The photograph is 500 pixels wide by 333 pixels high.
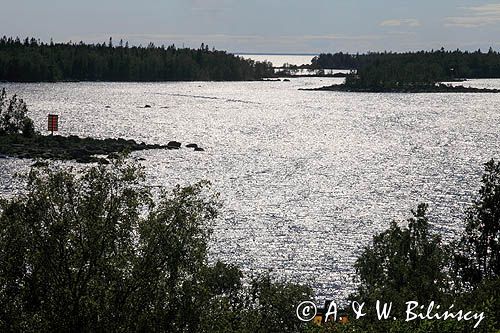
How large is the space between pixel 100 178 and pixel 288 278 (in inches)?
1257

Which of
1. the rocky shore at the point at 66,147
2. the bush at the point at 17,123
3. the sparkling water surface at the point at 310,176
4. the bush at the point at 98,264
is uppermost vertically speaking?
the bush at the point at 98,264

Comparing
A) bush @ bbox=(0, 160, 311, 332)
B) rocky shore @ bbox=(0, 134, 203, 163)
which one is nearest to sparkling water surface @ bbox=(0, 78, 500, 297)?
rocky shore @ bbox=(0, 134, 203, 163)

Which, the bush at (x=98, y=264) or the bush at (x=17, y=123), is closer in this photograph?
the bush at (x=98, y=264)

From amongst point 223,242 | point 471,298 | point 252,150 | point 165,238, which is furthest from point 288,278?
point 252,150

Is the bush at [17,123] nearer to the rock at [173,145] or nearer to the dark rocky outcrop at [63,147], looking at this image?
the dark rocky outcrop at [63,147]

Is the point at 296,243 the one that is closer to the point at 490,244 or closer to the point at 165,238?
the point at 490,244

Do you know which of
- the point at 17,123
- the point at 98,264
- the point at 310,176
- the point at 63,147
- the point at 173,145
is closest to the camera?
the point at 98,264

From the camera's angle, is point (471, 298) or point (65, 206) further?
point (471, 298)

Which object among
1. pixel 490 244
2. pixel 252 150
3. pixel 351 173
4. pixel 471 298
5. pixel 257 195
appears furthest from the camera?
pixel 252 150

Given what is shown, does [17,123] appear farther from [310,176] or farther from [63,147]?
[310,176]

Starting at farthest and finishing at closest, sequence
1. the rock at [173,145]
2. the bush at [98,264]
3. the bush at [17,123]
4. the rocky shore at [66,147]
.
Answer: the rock at [173,145], the bush at [17,123], the rocky shore at [66,147], the bush at [98,264]

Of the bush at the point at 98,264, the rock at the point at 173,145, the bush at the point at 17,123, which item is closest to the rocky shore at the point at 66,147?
the rock at the point at 173,145

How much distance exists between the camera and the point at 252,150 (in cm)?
13962

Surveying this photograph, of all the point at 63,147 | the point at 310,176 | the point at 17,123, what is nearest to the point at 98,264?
the point at 310,176
